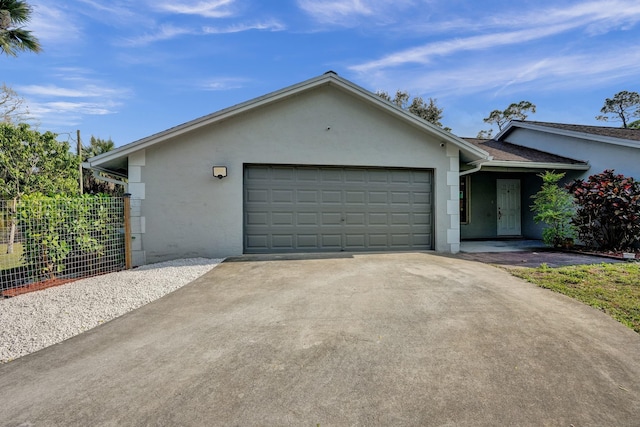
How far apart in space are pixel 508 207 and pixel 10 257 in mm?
14525

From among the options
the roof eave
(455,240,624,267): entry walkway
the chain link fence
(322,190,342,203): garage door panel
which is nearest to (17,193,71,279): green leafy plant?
the chain link fence

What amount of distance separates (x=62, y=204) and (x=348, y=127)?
6.44 metres

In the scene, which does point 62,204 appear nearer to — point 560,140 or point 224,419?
point 224,419

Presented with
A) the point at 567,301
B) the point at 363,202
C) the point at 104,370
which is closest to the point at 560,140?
the point at 363,202

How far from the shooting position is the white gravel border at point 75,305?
3434 millimetres

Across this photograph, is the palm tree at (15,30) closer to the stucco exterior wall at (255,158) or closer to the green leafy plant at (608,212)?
the stucco exterior wall at (255,158)

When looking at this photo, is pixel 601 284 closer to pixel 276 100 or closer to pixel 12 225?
pixel 276 100

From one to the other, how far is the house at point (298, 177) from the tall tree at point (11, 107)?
1753cm

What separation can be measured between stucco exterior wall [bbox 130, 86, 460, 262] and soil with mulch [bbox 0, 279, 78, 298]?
1979 millimetres

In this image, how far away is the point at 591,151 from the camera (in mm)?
10281

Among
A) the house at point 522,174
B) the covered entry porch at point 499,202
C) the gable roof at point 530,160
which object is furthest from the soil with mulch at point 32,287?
the covered entry porch at point 499,202

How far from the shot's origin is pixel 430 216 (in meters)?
8.70

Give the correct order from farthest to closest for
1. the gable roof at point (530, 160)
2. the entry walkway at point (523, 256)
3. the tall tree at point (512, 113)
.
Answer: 1. the tall tree at point (512, 113)
2. the gable roof at point (530, 160)
3. the entry walkway at point (523, 256)

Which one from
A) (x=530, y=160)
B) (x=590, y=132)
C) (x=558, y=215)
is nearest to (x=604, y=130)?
(x=590, y=132)
